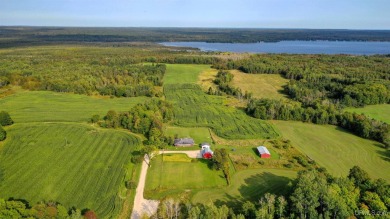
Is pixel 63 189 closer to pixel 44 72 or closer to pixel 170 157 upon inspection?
pixel 170 157

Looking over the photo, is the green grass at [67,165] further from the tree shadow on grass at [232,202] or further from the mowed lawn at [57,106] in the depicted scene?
the tree shadow on grass at [232,202]

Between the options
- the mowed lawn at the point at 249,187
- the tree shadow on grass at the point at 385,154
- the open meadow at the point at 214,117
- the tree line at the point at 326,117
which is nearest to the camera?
the mowed lawn at the point at 249,187

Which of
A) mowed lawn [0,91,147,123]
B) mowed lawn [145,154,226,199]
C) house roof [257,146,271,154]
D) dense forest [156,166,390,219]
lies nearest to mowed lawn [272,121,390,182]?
house roof [257,146,271,154]

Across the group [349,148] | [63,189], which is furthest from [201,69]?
[63,189]

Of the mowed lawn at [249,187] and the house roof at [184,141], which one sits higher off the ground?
the house roof at [184,141]

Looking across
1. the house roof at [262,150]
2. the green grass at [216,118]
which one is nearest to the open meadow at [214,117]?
the green grass at [216,118]

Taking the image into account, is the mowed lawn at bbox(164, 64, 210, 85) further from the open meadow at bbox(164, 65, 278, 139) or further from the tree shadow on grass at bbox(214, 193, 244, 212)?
the tree shadow on grass at bbox(214, 193, 244, 212)
